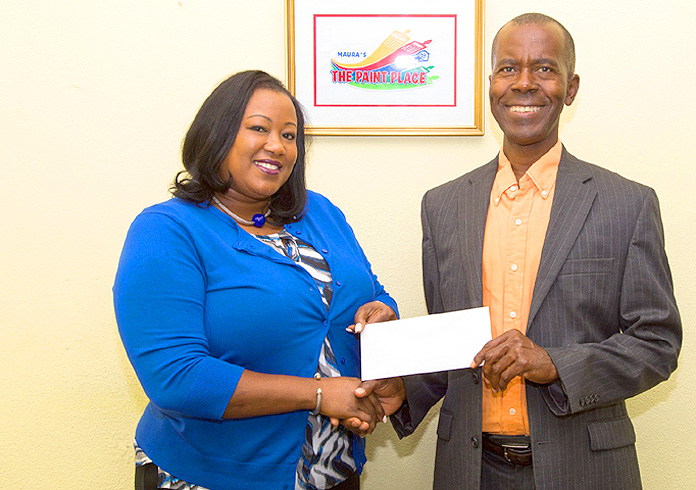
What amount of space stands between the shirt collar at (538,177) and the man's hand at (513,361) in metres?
0.43

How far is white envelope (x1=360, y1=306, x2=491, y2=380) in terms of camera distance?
145cm

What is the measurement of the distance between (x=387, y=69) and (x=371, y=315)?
1.05 metres

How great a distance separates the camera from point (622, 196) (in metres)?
1.55

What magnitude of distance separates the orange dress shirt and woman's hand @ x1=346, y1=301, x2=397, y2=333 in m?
0.27

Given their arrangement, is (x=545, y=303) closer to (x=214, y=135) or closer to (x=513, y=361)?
(x=513, y=361)

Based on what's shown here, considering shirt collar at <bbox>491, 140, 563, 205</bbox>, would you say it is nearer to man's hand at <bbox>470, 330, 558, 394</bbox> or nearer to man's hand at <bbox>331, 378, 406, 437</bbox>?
man's hand at <bbox>470, 330, 558, 394</bbox>

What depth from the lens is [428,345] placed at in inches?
57.9

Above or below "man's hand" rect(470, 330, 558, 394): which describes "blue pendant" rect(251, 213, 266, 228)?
above

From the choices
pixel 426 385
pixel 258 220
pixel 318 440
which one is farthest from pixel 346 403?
pixel 258 220

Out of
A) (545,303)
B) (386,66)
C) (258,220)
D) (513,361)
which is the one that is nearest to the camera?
(513,361)

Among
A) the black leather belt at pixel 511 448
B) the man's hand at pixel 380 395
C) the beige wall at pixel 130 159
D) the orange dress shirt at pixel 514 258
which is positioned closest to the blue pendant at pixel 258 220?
the man's hand at pixel 380 395

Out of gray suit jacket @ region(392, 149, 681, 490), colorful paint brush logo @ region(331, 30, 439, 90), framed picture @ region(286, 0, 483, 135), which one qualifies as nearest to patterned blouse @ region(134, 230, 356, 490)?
gray suit jacket @ region(392, 149, 681, 490)

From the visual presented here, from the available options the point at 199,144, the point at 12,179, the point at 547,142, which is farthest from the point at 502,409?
the point at 12,179

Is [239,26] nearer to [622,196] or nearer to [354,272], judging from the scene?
[354,272]
